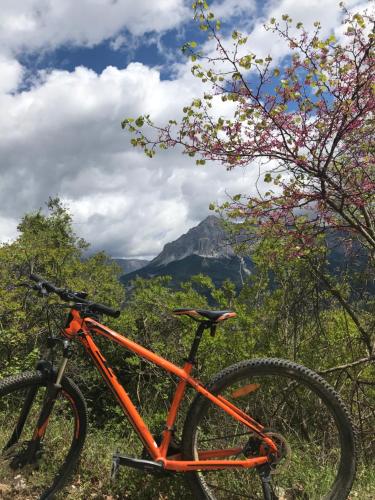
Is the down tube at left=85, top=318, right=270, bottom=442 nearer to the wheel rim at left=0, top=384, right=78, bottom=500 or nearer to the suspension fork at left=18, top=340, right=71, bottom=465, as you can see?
the suspension fork at left=18, top=340, right=71, bottom=465

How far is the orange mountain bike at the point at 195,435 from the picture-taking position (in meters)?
2.65

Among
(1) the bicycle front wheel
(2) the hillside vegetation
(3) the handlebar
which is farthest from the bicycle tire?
(1) the bicycle front wheel

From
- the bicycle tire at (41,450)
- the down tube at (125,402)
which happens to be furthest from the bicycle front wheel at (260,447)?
the bicycle tire at (41,450)

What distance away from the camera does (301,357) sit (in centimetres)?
518

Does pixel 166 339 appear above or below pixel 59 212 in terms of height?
below

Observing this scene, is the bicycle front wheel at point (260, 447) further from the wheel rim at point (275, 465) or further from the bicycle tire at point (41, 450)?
the bicycle tire at point (41, 450)

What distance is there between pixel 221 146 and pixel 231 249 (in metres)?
1.41

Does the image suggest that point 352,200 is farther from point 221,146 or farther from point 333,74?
point 221,146

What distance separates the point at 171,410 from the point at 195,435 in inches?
8.3

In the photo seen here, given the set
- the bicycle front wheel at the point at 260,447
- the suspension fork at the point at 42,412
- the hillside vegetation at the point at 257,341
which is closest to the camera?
the bicycle front wheel at the point at 260,447

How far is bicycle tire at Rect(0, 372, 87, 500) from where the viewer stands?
2.85m

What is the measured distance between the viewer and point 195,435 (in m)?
2.69

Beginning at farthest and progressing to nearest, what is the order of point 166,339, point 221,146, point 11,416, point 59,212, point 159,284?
point 59,212 → point 159,284 → point 166,339 → point 221,146 → point 11,416

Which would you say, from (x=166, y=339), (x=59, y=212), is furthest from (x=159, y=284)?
(x=59, y=212)
